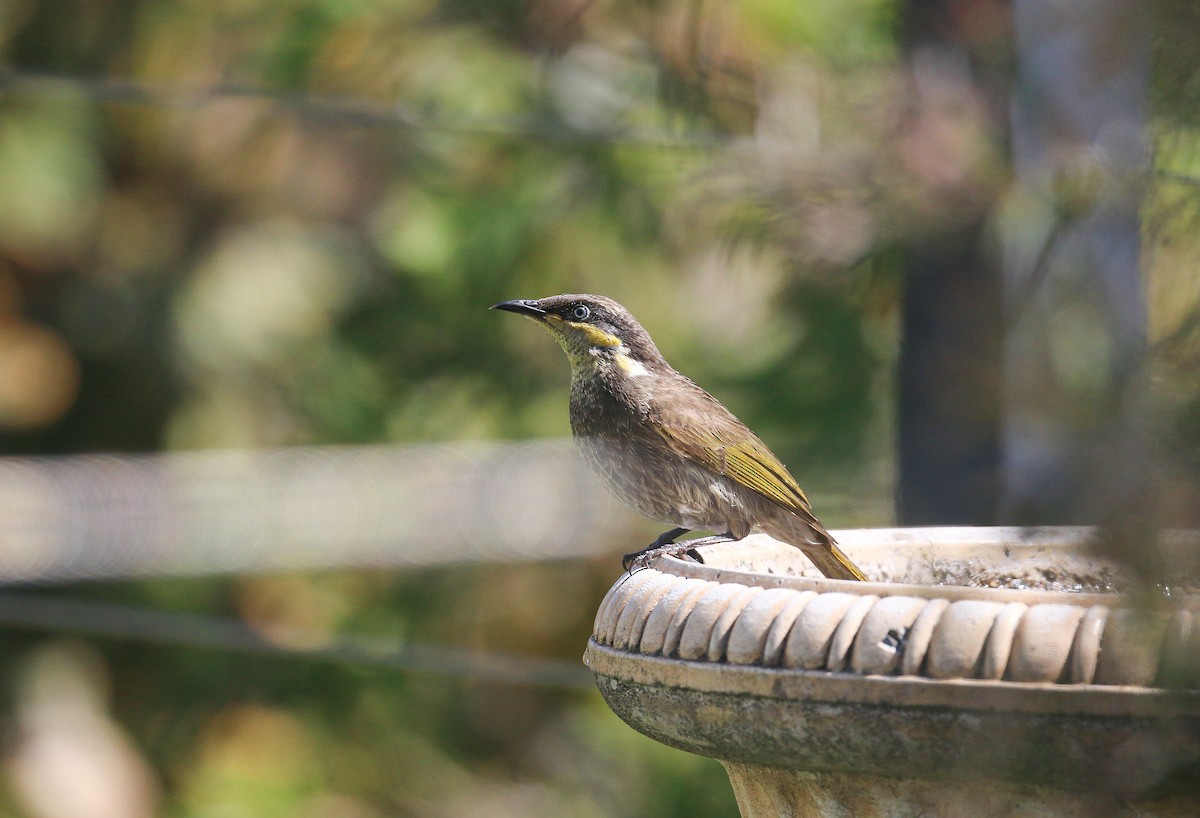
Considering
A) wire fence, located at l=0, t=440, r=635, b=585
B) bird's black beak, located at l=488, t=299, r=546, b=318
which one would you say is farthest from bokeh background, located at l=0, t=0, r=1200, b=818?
bird's black beak, located at l=488, t=299, r=546, b=318

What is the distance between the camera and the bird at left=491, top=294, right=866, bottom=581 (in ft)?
9.70

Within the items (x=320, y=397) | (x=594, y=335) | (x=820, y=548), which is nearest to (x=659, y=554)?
(x=820, y=548)

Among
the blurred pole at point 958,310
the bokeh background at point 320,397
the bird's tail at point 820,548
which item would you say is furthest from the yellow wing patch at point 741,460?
the blurred pole at point 958,310

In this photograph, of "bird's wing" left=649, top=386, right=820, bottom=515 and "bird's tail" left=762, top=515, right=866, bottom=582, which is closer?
"bird's tail" left=762, top=515, right=866, bottom=582

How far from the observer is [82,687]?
6.50 metres

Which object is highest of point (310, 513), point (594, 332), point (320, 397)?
point (594, 332)

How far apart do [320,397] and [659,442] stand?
11.6 ft

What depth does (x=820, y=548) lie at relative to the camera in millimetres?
2551

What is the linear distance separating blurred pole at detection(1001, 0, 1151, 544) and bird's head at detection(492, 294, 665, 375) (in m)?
2.39

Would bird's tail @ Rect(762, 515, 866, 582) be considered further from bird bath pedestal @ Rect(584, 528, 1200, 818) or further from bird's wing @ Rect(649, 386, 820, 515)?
bird bath pedestal @ Rect(584, 528, 1200, 818)

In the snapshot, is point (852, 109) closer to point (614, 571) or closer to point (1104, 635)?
point (1104, 635)

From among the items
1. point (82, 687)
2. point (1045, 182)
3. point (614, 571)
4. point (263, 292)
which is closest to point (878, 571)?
point (1045, 182)

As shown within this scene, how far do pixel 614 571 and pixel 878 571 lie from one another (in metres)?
3.83

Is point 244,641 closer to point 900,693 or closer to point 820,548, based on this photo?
point 820,548
